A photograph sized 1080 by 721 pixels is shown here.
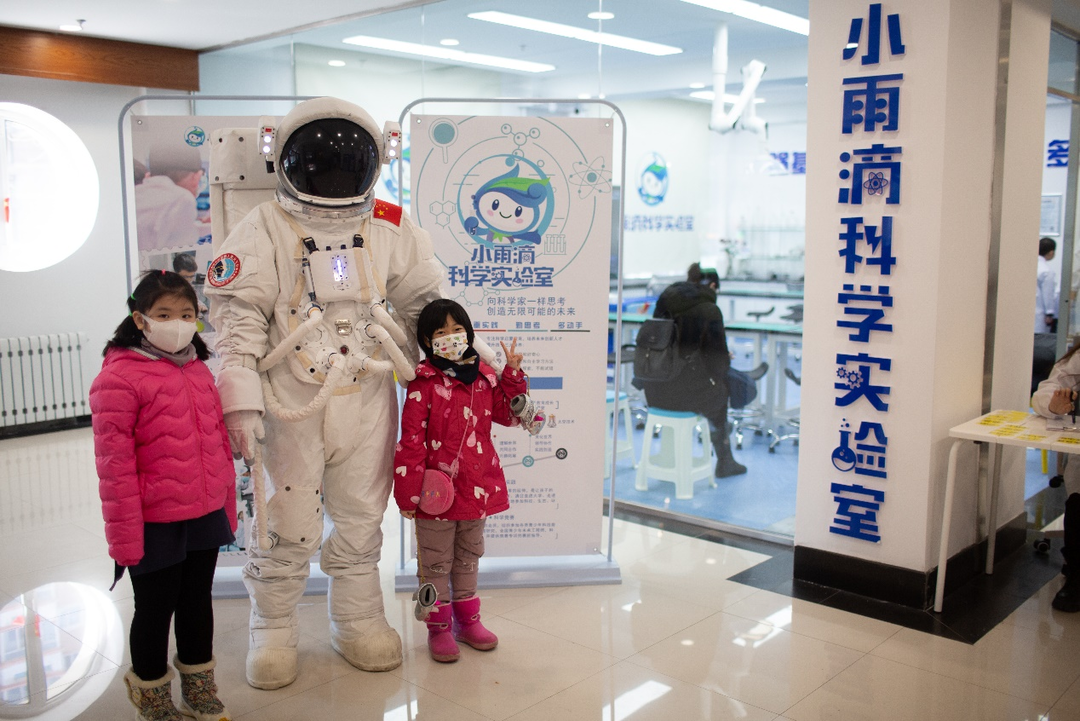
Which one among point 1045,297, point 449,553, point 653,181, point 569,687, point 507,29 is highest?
point 507,29

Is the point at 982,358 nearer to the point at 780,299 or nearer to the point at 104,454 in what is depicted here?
the point at 780,299

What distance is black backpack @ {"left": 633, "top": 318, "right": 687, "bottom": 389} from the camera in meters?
4.57

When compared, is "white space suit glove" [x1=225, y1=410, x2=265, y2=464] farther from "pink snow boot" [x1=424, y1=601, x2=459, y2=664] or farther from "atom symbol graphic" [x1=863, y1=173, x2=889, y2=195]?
"atom symbol graphic" [x1=863, y1=173, x2=889, y2=195]

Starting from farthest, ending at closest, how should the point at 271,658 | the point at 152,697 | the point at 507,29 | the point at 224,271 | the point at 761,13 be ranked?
the point at 507,29 → the point at 761,13 → the point at 271,658 → the point at 224,271 → the point at 152,697

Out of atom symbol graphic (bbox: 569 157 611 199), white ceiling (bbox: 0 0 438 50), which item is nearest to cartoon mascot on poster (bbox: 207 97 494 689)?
atom symbol graphic (bbox: 569 157 611 199)

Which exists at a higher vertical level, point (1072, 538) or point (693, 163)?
point (693, 163)

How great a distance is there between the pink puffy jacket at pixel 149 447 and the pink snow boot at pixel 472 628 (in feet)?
3.32

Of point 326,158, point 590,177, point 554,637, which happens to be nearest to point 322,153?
point 326,158

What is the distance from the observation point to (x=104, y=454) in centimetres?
217

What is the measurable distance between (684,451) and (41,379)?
4.71 m

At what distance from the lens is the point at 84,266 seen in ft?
21.6

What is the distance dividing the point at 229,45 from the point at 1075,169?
18.7 ft

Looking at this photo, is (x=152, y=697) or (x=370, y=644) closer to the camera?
(x=152, y=697)

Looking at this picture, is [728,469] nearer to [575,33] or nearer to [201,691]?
[575,33]
